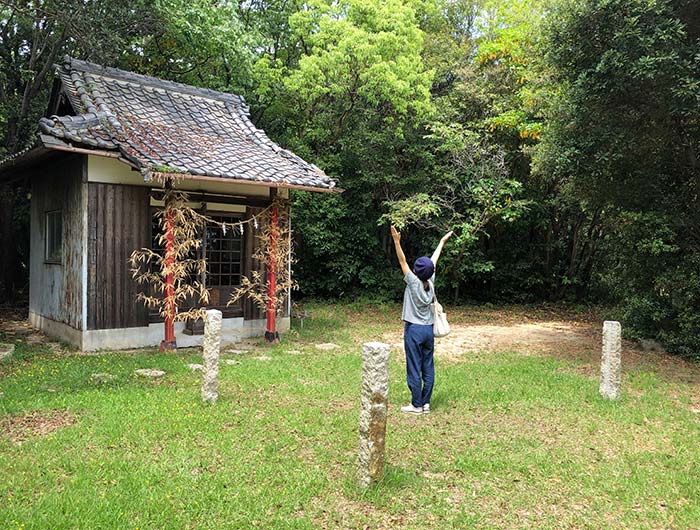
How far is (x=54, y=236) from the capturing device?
1059 cm

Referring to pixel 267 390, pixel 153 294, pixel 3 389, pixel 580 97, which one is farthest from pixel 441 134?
pixel 3 389

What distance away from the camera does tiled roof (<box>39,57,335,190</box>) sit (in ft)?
28.7

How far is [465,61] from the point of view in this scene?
17.4 m

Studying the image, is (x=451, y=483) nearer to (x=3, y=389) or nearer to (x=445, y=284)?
(x=3, y=389)

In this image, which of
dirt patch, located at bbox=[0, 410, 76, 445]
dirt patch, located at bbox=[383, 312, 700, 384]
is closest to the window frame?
dirt patch, located at bbox=[0, 410, 76, 445]

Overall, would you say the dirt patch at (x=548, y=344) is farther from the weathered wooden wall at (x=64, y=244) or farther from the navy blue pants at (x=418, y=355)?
the weathered wooden wall at (x=64, y=244)

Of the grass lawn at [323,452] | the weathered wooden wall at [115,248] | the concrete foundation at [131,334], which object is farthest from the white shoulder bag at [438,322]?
the weathered wooden wall at [115,248]

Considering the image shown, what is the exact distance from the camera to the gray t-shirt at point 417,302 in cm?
591

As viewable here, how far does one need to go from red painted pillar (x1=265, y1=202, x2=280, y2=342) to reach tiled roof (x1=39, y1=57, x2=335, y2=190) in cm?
104

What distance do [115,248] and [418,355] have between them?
6.03 m

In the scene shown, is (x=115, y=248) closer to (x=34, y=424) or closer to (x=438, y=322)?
(x=34, y=424)

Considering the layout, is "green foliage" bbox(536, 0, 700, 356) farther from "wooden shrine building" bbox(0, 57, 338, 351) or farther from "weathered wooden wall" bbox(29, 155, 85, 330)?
"weathered wooden wall" bbox(29, 155, 85, 330)

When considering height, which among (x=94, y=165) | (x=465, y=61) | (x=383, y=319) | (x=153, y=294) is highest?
A: (x=465, y=61)

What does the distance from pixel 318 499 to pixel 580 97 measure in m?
8.12
